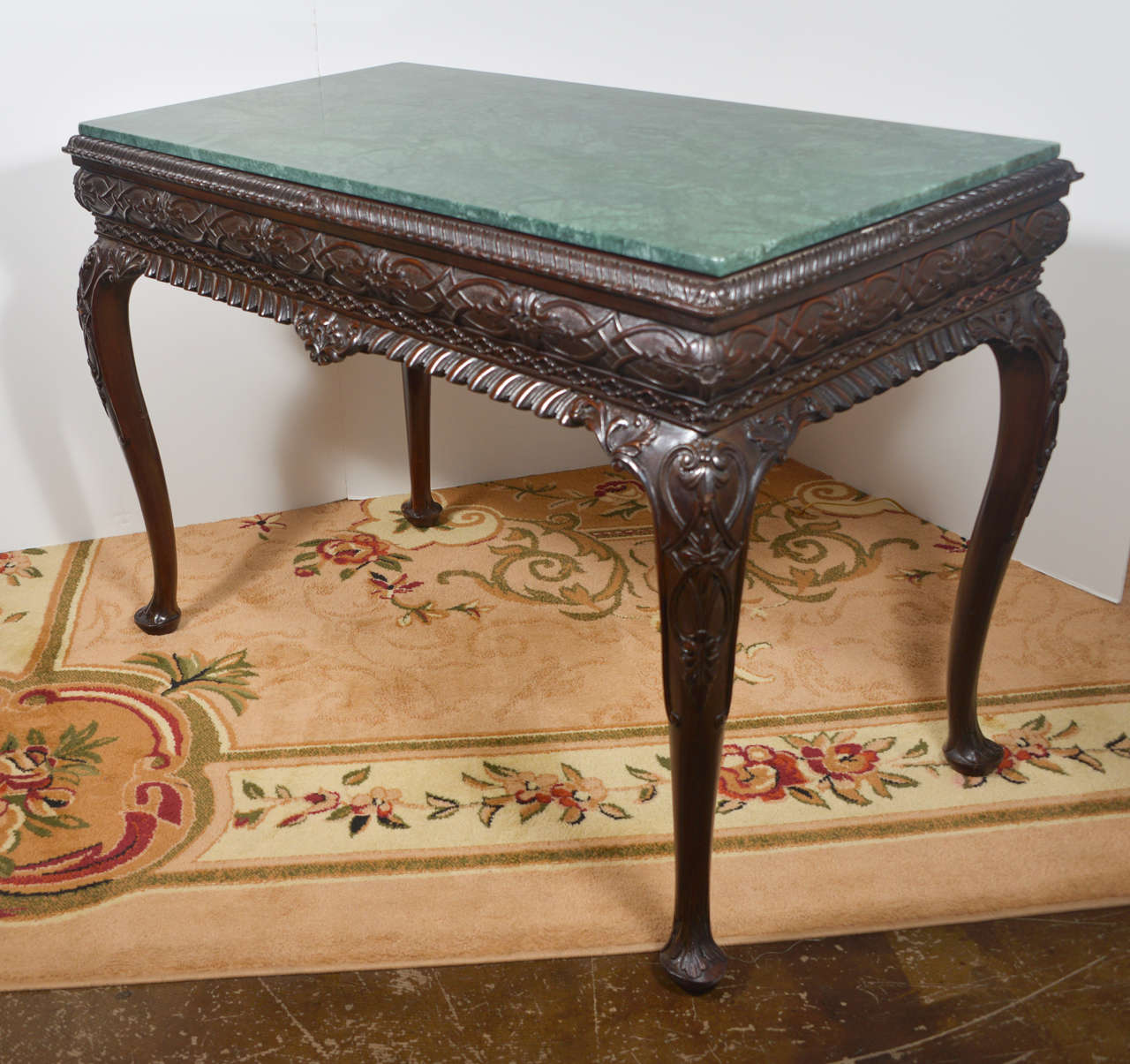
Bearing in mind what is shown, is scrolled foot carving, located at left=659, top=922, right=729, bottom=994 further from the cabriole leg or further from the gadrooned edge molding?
the gadrooned edge molding

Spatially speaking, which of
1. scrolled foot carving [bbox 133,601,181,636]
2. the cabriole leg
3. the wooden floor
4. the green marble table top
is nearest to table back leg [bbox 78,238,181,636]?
scrolled foot carving [bbox 133,601,181,636]

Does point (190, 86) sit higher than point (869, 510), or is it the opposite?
point (190, 86)

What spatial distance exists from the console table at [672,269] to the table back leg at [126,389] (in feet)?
0.05

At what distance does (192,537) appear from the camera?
2.45 metres

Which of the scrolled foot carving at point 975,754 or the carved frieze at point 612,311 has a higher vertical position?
the carved frieze at point 612,311

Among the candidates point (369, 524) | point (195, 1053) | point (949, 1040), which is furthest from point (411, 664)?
point (949, 1040)

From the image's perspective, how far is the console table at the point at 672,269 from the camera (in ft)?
3.68

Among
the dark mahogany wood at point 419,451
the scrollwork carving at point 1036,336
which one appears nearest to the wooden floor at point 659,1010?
the scrollwork carving at point 1036,336

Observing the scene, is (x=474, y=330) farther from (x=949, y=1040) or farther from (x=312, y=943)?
(x=949, y=1040)

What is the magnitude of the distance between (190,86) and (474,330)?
123cm

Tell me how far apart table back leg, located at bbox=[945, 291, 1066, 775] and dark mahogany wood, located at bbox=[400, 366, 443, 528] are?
3.43ft

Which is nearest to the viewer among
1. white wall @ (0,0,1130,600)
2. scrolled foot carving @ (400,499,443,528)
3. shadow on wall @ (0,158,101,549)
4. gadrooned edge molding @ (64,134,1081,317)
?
gadrooned edge molding @ (64,134,1081,317)

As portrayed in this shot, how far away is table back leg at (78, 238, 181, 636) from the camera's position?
1.74 meters

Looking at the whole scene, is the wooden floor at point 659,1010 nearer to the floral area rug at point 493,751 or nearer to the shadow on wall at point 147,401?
the floral area rug at point 493,751
